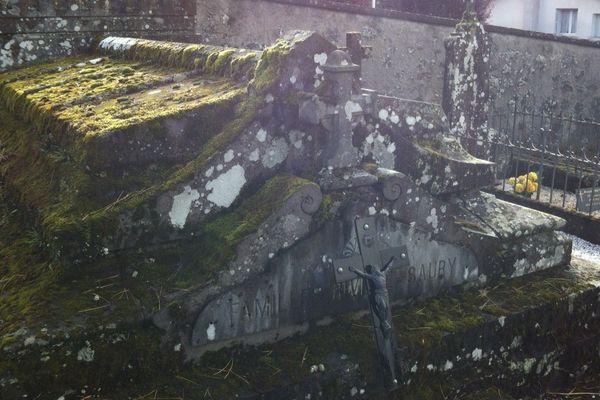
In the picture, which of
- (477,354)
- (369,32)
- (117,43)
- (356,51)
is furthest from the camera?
(369,32)

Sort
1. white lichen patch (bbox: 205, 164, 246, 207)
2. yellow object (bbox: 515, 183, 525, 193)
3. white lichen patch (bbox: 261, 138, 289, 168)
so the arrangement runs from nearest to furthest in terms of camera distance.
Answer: white lichen patch (bbox: 205, 164, 246, 207)
white lichen patch (bbox: 261, 138, 289, 168)
yellow object (bbox: 515, 183, 525, 193)

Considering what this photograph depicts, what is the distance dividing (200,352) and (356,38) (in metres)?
Answer: 2.10

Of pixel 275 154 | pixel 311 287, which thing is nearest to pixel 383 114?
pixel 275 154

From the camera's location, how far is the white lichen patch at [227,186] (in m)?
3.71

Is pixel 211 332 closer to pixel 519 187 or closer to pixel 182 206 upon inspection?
pixel 182 206

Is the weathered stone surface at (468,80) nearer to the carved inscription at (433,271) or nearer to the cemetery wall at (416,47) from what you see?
the cemetery wall at (416,47)

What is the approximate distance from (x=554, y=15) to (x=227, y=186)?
22.7 metres

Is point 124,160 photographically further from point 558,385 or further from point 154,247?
point 558,385

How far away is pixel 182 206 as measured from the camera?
143 inches

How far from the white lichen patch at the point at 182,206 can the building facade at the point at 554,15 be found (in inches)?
821

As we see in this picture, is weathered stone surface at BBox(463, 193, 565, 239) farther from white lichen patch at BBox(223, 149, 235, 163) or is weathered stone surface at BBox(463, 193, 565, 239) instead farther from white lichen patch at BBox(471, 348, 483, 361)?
white lichen patch at BBox(223, 149, 235, 163)

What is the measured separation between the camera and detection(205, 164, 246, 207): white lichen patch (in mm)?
3711

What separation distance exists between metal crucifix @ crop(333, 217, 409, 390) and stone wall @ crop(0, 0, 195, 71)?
4144 mm

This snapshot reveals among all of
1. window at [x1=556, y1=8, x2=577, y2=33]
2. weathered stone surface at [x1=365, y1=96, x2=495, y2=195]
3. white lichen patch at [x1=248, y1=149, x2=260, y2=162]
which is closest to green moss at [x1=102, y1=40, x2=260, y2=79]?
white lichen patch at [x1=248, y1=149, x2=260, y2=162]
